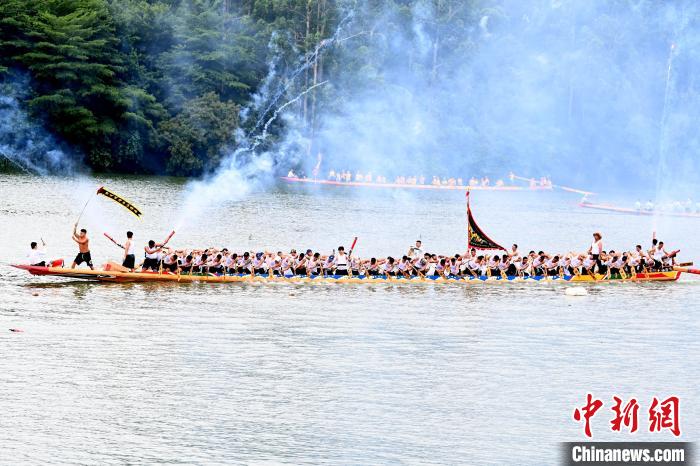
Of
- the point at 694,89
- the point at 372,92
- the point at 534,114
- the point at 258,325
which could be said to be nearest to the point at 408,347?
the point at 258,325

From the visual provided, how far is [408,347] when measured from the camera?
27281mm

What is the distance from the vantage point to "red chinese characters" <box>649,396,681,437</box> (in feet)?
73.0

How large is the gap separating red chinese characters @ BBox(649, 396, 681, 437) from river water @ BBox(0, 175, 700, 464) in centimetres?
19

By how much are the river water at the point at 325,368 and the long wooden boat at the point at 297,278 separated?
248 mm

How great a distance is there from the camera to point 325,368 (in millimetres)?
25000

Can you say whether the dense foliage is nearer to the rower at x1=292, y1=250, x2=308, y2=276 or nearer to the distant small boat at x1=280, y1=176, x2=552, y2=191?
the distant small boat at x1=280, y1=176, x2=552, y2=191

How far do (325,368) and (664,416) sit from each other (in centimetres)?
702

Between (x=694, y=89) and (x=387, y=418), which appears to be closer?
(x=387, y=418)

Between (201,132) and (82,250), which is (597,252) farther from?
(201,132)

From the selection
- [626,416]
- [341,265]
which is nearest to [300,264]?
A: [341,265]

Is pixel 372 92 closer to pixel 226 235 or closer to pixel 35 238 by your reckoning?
pixel 226 235

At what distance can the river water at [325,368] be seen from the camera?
20641mm

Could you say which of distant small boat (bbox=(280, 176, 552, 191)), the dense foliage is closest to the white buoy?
the dense foliage

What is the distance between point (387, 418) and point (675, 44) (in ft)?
255
